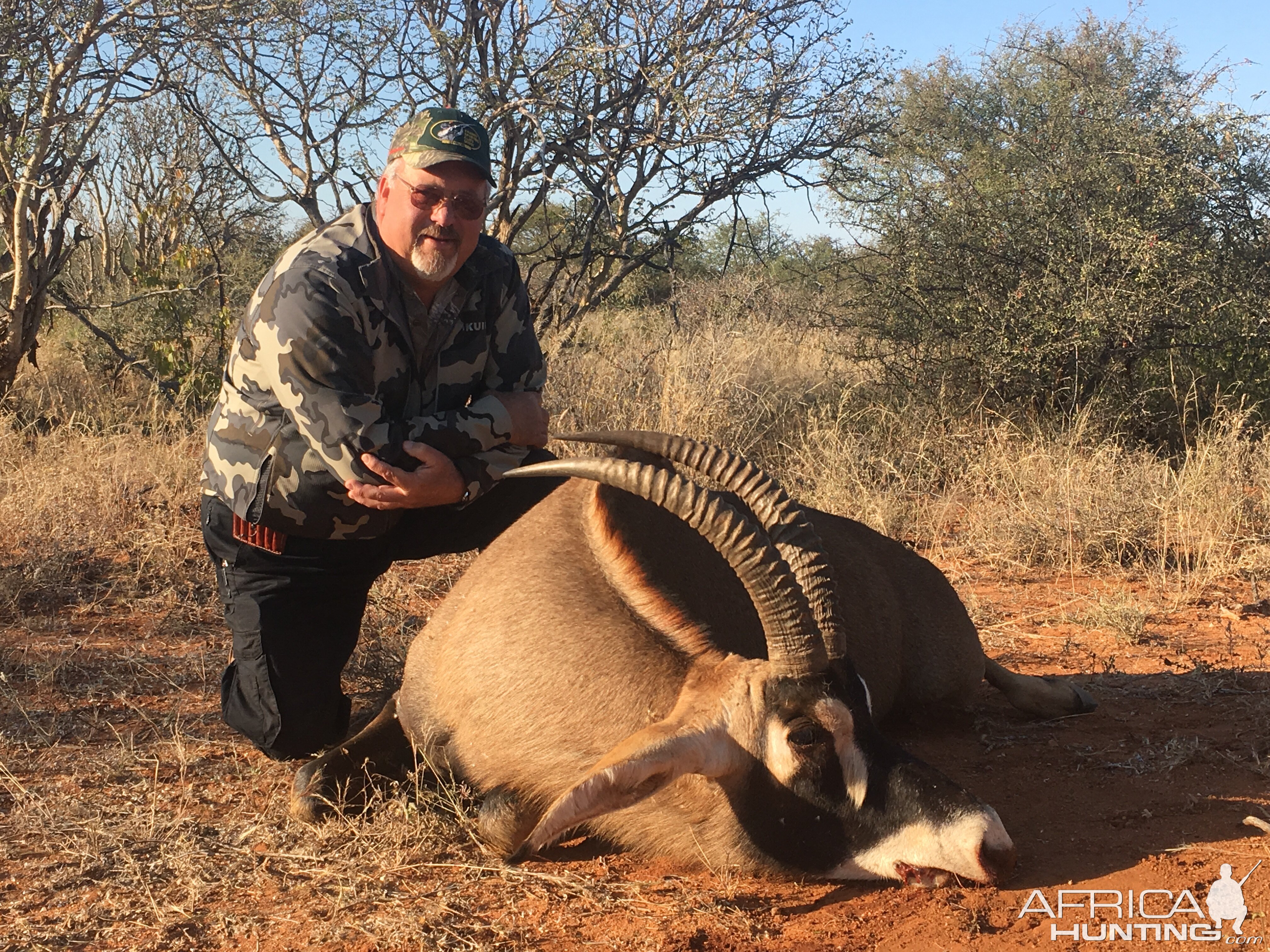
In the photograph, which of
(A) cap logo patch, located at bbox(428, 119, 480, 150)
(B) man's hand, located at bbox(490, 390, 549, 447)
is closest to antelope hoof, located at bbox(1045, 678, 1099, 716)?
(B) man's hand, located at bbox(490, 390, 549, 447)

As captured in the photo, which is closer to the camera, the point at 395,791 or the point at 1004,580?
the point at 395,791

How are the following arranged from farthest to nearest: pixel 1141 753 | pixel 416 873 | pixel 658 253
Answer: pixel 658 253, pixel 1141 753, pixel 416 873

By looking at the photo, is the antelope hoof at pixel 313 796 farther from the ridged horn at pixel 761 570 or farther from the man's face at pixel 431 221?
the man's face at pixel 431 221

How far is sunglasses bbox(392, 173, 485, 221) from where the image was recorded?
3.92 metres

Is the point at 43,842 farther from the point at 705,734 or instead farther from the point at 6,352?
the point at 6,352

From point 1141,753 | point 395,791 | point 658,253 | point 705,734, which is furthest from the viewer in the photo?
point 658,253

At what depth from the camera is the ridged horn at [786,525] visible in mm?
3266

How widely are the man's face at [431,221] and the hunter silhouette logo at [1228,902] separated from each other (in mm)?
3000

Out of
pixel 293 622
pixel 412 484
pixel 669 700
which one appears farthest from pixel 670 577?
pixel 293 622

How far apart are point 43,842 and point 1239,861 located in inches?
137

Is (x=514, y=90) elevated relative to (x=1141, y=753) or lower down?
elevated

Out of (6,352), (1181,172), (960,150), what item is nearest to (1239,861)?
(1181,172)

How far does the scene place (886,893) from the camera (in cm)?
313
